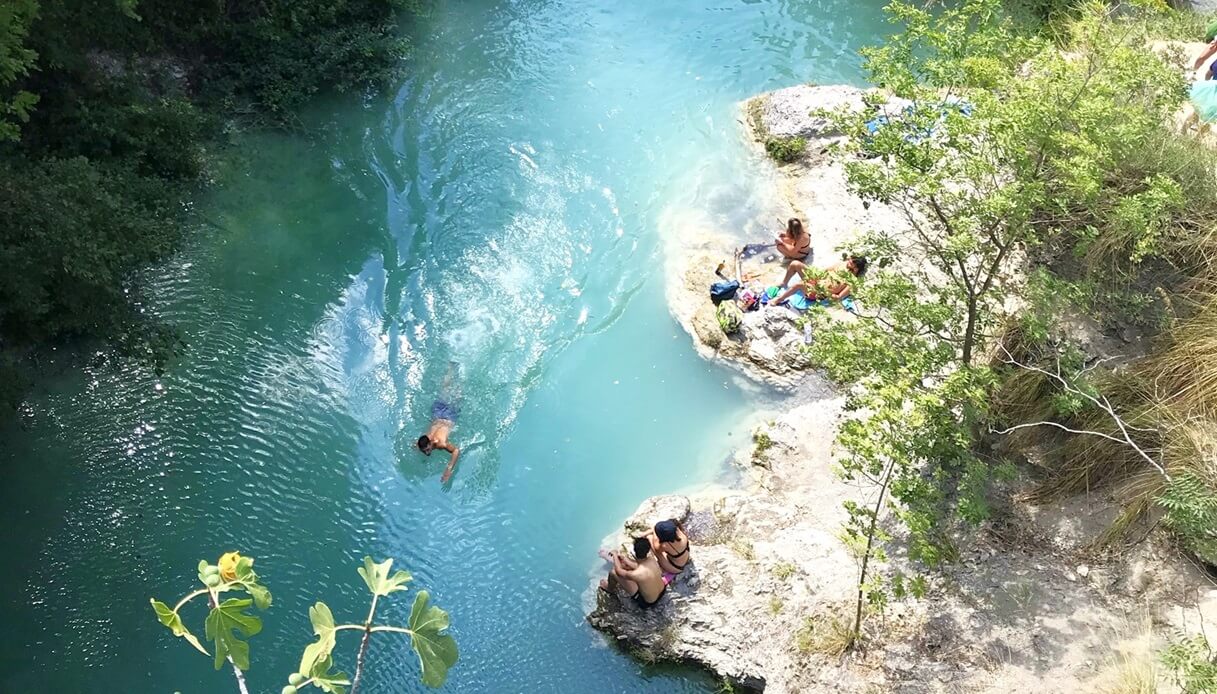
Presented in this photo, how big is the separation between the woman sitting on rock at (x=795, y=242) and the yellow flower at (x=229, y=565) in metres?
8.61

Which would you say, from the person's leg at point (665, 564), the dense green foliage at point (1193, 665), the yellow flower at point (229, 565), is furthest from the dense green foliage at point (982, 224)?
the yellow flower at point (229, 565)

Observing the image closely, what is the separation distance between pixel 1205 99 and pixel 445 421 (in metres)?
9.63

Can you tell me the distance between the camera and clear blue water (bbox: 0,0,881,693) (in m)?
8.57

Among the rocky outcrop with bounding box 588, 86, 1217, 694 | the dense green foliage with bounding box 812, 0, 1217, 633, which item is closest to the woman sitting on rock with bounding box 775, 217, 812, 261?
the rocky outcrop with bounding box 588, 86, 1217, 694

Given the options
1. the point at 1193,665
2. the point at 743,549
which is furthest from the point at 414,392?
the point at 1193,665

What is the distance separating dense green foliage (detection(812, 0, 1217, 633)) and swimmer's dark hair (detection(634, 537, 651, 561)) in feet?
6.18

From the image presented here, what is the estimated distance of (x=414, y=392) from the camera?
1017cm

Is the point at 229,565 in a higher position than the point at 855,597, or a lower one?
higher

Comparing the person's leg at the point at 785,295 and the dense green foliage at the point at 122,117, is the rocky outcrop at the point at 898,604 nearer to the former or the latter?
the person's leg at the point at 785,295

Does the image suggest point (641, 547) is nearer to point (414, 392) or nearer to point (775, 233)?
point (414, 392)

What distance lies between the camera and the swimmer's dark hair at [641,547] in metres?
8.31

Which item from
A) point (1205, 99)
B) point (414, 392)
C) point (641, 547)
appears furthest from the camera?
point (1205, 99)

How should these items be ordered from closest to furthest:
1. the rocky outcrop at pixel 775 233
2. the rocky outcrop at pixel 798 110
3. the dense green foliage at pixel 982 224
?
the dense green foliage at pixel 982 224 → the rocky outcrop at pixel 775 233 → the rocky outcrop at pixel 798 110

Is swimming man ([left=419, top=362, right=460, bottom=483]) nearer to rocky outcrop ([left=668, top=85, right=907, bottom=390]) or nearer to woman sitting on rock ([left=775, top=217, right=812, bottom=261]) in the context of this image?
rocky outcrop ([left=668, top=85, right=907, bottom=390])
